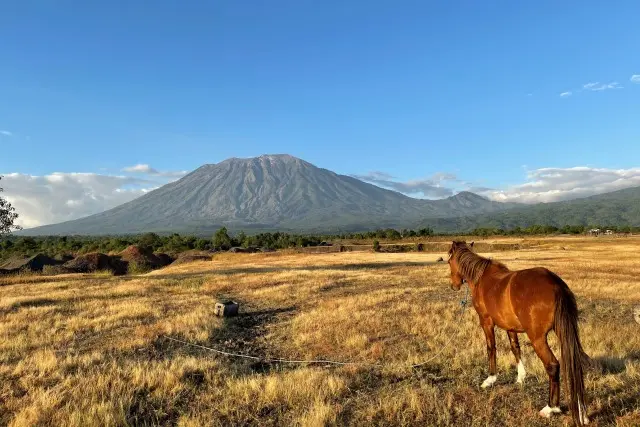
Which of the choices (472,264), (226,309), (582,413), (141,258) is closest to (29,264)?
(141,258)

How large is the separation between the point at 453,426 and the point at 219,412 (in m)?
3.95

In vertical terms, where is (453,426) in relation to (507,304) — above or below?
below

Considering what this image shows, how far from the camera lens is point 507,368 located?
892cm

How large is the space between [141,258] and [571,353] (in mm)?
59428

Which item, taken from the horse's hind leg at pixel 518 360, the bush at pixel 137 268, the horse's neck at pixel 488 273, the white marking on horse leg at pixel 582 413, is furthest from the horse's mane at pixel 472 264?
the bush at pixel 137 268

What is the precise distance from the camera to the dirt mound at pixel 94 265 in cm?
→ 4778

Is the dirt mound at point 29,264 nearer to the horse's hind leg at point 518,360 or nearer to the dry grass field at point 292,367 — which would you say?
the dry grass field at point 292,367

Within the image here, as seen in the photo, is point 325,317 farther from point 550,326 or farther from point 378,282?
point 378,282

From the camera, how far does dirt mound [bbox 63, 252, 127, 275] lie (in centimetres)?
4778

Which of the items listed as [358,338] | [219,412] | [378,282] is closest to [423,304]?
[358,338]

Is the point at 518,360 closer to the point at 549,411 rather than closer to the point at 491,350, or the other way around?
the point at 491,350

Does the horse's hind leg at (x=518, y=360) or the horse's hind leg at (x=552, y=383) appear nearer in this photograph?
the horse's hind leg at (x=552, y=383)

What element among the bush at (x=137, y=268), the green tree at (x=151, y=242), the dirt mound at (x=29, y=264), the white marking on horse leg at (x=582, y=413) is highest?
the green tree at (x=151, y=242)

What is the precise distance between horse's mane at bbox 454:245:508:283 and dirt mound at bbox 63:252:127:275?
48465 mm
